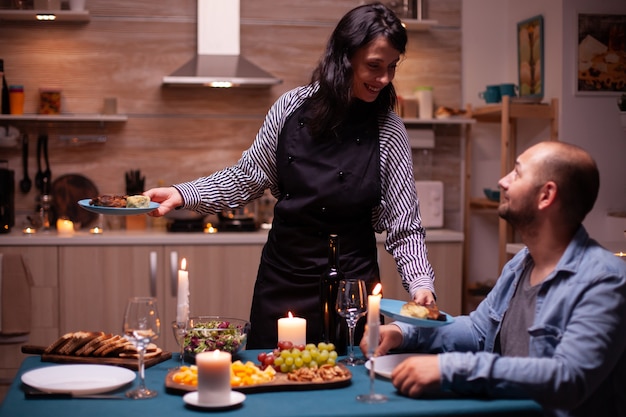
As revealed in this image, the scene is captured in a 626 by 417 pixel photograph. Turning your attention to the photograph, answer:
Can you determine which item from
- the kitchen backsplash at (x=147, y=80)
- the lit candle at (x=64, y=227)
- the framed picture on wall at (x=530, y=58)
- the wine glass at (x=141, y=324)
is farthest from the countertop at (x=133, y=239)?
the wine glass at (x=141, y=324)

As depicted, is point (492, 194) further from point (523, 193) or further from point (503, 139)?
point (523, 193)

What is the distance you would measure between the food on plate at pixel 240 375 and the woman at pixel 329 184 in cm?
66

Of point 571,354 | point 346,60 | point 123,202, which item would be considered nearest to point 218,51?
point 346,60

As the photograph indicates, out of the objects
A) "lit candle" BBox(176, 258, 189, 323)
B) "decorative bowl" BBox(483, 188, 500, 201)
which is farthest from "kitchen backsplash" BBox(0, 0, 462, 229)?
"lit candle" BBox(176, 258, 189, 323)

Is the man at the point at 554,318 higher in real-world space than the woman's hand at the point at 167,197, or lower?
lower

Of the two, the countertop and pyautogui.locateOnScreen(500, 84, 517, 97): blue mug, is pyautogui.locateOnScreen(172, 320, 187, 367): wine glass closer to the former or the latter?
the countertop

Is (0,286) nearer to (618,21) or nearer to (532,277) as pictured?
(532,277)

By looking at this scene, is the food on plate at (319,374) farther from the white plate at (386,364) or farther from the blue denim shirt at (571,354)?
the blue denim shirt at (571,354)

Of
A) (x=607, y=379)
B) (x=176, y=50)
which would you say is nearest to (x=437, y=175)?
(x=176, y=50)

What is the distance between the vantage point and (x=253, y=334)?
2668mm

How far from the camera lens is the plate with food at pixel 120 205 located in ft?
7.51

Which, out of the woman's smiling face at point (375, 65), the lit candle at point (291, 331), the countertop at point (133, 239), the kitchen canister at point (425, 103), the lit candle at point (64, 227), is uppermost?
the kitchen canister at point (425, 103)

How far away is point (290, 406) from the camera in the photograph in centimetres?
173

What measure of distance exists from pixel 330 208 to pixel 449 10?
3.08m
